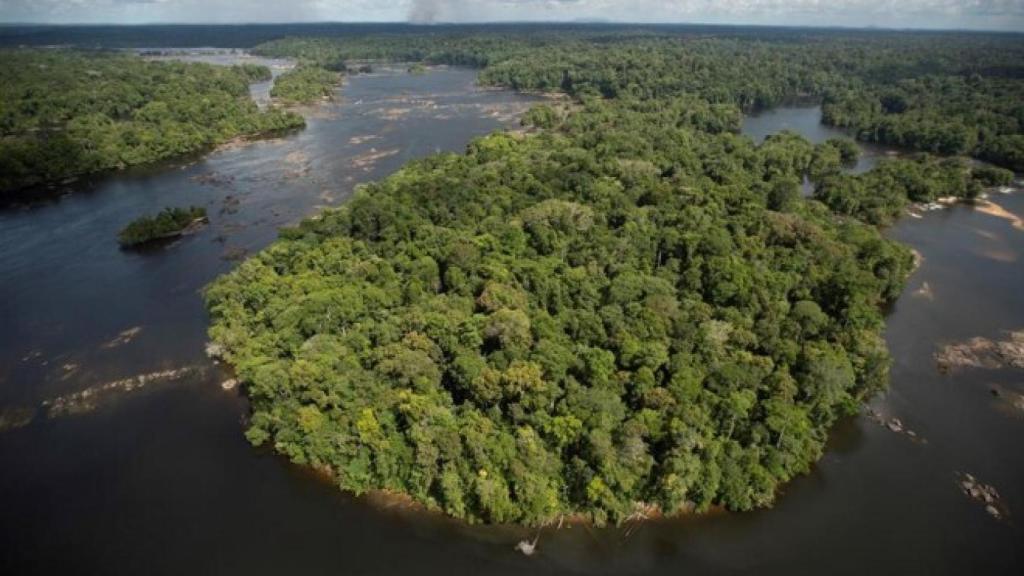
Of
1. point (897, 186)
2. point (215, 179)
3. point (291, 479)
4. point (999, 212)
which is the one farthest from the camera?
point (215, 179)

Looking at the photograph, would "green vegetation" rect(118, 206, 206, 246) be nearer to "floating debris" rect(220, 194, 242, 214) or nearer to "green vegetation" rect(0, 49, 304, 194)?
"floating debris" rect(220, 194, 242, 214)

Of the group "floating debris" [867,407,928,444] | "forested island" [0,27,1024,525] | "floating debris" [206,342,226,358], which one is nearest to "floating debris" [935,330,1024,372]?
"forested island" [0,27,1024,525]

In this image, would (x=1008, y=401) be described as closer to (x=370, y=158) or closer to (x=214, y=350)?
(x=214, y=350)

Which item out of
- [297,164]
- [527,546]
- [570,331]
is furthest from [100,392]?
[297,164]

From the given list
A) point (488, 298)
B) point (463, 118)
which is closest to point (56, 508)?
point (488, 298)

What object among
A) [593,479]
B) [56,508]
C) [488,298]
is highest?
[488,298]

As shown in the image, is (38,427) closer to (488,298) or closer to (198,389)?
(198,389)
